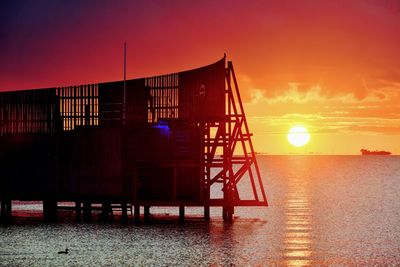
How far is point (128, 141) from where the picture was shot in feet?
109

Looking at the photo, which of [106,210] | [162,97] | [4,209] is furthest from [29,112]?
[162,97]

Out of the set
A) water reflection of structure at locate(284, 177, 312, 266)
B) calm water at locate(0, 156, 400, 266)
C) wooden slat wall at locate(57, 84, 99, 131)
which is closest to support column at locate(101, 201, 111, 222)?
calm water at locate(0, 156, 400, 266)

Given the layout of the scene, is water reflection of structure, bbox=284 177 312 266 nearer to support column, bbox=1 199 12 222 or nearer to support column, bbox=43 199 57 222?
support column, bbox=43 199 57 222

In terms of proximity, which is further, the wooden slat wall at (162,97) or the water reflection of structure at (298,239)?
the wooden slat wall at (162,97)

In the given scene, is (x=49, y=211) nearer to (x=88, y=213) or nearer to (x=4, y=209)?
(x=88, y=213)

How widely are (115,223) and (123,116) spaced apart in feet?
16.6

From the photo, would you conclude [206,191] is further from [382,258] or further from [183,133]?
[382,258]

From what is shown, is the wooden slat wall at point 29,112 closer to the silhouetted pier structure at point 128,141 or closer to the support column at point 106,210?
the silhouetted pier structure at point 128,141

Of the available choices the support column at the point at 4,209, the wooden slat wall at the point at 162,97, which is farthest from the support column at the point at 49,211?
the wooden slat wall at the point at 162,97

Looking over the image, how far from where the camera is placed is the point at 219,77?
108 feet

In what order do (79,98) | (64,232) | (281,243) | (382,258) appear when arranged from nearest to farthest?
(382,258), (281,243), (64,232), (79,98)

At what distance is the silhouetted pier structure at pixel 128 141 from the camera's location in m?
32.8

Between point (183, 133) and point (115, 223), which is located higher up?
point (183, 133)

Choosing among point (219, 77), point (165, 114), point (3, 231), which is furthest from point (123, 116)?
point (3, 231)
